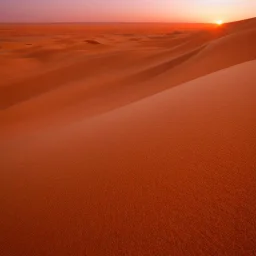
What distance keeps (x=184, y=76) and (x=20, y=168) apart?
571 cm

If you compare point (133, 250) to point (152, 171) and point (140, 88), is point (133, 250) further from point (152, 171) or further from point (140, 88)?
point (140, 88)

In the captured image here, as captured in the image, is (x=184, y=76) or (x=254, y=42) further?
(x=254, y=42)

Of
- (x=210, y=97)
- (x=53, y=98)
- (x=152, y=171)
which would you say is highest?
(x=210, y=97)

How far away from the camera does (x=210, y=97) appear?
9.98 feet

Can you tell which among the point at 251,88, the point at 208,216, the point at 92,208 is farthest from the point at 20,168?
the point at 251,88

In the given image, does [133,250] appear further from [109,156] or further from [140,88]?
[140,88]

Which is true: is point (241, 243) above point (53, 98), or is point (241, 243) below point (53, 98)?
above

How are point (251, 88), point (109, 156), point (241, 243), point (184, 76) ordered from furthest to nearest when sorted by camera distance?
1. point (184, 76)
2. point (251, 88)
3. point (109, 156)
4. point (241, 243)

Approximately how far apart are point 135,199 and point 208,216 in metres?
0.45

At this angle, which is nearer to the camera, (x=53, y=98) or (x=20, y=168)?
(x=20, y=168)

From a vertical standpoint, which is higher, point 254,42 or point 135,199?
point 254,42

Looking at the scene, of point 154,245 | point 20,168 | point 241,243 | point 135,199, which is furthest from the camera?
point 20,168

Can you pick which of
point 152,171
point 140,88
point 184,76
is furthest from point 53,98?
point 152,171

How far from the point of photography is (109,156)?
2158 millimetres
